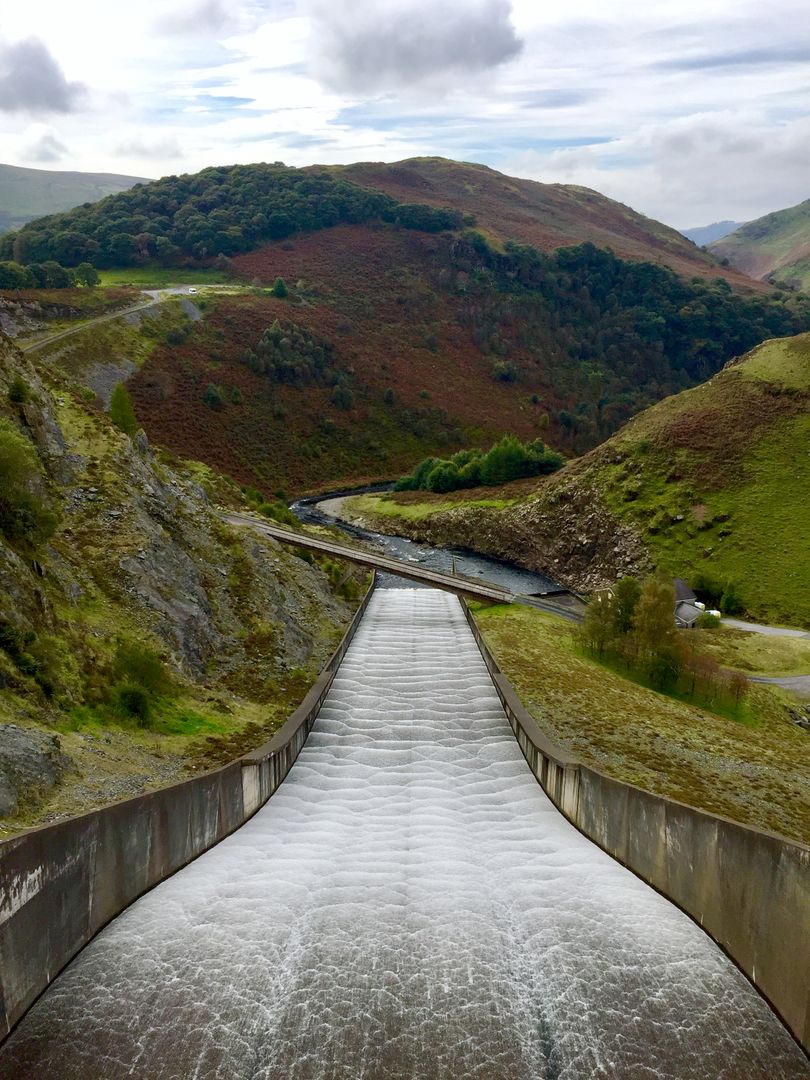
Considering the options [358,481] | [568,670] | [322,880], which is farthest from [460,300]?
[322,880]

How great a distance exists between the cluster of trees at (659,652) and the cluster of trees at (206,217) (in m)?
153

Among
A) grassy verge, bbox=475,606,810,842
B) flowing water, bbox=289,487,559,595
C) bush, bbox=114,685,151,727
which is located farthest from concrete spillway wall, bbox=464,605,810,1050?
flowing water, bbox=289,487,559,595

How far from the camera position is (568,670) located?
128ft

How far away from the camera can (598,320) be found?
598 feet

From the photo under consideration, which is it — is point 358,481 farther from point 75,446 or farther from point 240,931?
point 240,931

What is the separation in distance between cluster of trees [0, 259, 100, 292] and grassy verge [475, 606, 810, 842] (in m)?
105

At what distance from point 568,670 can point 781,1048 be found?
29.5 meters

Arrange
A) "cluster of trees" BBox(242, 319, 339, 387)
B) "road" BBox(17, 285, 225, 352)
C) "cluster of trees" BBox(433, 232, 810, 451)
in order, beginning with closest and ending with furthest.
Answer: "road" BBox(17, 285, 225, 352), "cluster of trees" BBox(242, 319, 339, 387), "cluster of trees" BBox(433, 232, 810, 451)

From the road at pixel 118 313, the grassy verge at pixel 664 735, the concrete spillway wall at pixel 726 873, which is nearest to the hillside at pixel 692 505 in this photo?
the grassy verge at pixel 664 735

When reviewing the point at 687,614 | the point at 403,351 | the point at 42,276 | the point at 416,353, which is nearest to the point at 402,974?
the point at 687,614

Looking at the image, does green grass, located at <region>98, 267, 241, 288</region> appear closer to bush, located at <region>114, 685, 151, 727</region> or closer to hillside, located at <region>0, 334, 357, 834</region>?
hillside, located at <region>0, 334, 357, 834</region>

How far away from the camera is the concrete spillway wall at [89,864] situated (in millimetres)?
9992

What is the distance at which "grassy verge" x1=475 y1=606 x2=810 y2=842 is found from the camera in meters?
27.4

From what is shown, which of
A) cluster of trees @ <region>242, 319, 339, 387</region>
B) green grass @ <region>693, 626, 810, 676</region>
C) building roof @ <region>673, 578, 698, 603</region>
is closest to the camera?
green grass @ <region>693, 626, 810, 676</region>
